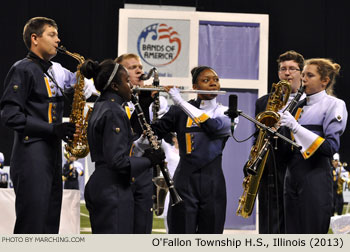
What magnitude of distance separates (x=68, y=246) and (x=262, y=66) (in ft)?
17.1

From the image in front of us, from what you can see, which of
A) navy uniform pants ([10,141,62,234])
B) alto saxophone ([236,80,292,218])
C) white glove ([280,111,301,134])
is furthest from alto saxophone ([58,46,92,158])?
white glove ([280,111,301,134])

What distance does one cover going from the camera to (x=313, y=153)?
4.51 metres

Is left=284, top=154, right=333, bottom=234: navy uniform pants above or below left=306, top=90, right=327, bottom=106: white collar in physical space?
below

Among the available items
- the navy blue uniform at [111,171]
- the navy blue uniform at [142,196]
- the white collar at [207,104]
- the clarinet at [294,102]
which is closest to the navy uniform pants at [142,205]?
the navy blue uniform at [142,196]

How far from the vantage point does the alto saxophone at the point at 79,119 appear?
472 centimetres

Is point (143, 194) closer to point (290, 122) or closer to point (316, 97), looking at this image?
point (290, 122)

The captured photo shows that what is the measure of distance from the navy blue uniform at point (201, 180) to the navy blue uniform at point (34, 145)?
89 centimetres

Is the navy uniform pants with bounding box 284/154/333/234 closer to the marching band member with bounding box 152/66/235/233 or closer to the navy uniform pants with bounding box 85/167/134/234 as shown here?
the marching band member with bounding box 152/66/235/233

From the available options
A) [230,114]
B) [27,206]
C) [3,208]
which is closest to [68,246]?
[27,206]

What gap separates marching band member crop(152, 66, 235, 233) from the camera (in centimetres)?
452

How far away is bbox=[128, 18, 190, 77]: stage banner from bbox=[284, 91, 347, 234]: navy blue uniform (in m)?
3.37

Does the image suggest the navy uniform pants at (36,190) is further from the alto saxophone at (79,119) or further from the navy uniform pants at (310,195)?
the navy uniform pants at (310,195)

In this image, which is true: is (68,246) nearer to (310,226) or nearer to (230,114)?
(230,114)

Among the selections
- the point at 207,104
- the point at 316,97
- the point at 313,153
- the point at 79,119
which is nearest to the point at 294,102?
the point at 316,97
